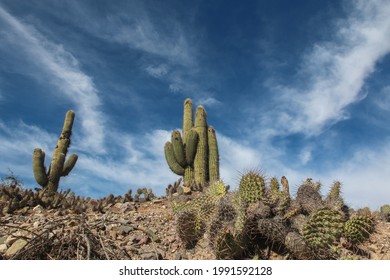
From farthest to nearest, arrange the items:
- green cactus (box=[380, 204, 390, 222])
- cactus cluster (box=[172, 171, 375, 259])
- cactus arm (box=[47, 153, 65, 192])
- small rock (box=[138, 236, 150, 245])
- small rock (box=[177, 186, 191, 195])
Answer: cactus arm (box=[47, 153, 65, 192]) < small rock (box=[177, 186, 191, 195]) < green cactus (box=[380, 204, 390, 222]) < small rock (box=[138, 236, 150, 245]) < cactus cluster (box=[172, 171, 375, 259])

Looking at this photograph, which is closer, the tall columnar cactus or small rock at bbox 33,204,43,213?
small rock at bbox 33,204,43,213

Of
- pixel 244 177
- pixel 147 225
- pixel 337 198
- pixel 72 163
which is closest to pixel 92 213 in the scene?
pixel 147 225

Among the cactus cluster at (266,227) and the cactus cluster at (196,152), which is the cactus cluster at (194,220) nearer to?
the cactus cluster at (266,227)

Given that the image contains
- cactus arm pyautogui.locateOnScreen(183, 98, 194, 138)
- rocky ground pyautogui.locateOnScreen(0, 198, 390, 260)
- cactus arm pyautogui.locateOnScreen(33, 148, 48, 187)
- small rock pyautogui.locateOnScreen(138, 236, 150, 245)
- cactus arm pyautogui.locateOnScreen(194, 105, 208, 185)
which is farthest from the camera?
cactus arm pyautogui.locateOnScreen(33, 148, 48, 187)

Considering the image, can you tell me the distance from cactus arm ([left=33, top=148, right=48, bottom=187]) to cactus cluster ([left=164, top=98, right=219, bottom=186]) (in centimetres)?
485

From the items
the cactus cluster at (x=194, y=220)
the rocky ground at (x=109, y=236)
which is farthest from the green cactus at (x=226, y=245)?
the cactus cluster at (x=194, y=220)

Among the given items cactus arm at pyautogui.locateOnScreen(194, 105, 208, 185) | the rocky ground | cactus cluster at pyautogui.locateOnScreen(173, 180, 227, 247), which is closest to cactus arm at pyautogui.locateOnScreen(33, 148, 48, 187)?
the rocky ground

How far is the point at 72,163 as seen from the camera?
16016 millimetres

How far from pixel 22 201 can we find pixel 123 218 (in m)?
3.38

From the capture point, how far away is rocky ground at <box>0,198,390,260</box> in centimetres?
373

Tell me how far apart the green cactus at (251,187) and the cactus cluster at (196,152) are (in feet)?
21.4

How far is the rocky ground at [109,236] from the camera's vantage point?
147 inches

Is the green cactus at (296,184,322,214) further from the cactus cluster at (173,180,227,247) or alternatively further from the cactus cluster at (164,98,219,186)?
the cactus cluster at (164,98,219,186)
